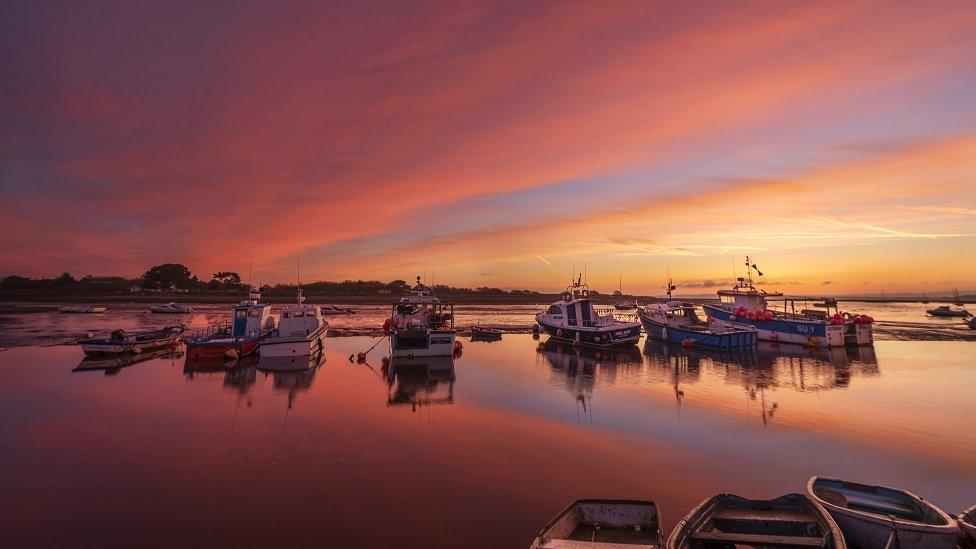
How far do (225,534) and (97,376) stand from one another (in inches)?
924

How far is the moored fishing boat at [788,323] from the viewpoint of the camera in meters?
40.1

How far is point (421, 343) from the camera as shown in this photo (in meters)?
33.3

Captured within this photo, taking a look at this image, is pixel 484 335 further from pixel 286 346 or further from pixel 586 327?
pixel 286 346

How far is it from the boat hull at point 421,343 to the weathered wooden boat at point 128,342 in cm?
1828

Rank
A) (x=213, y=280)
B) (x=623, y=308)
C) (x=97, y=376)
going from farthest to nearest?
1. (x=213, y=280)
2. (x=623, y=308)
3. (x=97, y=376)

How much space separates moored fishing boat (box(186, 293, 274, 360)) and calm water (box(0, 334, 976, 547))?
4500 millimetres

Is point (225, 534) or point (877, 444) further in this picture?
point (877, 444)

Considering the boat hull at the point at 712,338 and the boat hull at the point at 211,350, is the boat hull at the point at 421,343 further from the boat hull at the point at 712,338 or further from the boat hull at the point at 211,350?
the boat hull at the point at 712,338

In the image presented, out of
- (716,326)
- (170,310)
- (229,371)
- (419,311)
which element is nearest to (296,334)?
(229,371)

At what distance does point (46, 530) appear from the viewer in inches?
373

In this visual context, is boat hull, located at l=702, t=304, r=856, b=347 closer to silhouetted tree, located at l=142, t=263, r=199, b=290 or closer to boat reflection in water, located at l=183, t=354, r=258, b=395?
boat reflection in water, located at l=183, t=354, r=258, b=395

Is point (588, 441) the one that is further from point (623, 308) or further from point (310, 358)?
point (623, 308)

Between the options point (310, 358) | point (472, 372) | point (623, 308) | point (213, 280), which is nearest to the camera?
point (472, 372)

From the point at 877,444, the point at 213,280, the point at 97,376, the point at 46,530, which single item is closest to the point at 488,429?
the point at 46,530
